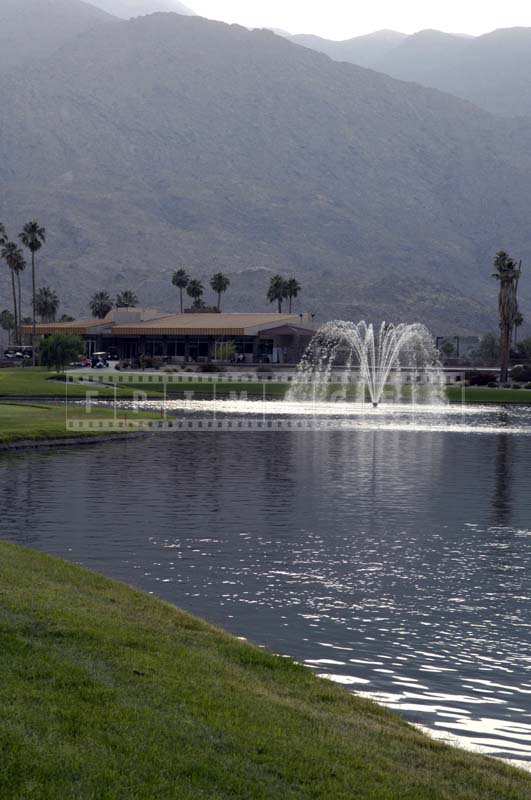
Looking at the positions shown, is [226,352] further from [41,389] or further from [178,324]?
[41,389]

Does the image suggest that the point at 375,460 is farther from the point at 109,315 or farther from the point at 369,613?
the point at 109,315

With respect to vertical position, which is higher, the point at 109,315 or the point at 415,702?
the point at 109,315

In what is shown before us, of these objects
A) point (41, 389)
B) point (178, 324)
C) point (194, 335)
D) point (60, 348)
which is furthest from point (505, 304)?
point (178, 324)

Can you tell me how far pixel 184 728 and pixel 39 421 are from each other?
4879 cm

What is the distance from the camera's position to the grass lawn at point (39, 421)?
51.6 metres

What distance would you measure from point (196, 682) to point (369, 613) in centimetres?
755

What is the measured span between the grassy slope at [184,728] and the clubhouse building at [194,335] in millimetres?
147655

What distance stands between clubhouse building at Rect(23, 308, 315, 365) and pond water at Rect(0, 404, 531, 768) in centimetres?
11387

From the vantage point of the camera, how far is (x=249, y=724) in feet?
38.9

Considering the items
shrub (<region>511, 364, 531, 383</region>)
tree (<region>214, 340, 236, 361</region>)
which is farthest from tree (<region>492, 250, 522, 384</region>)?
tree (<region>214, 340, 236, 361</region>)

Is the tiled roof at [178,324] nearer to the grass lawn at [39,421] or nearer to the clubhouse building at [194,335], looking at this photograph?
the clubhouse building at [194,335]

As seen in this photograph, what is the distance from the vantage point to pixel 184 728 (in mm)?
11375

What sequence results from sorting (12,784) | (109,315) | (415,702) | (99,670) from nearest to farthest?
(12,784) → (99,670) → (415,702) → (109,315)

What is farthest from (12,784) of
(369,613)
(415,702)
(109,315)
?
(109,315)
